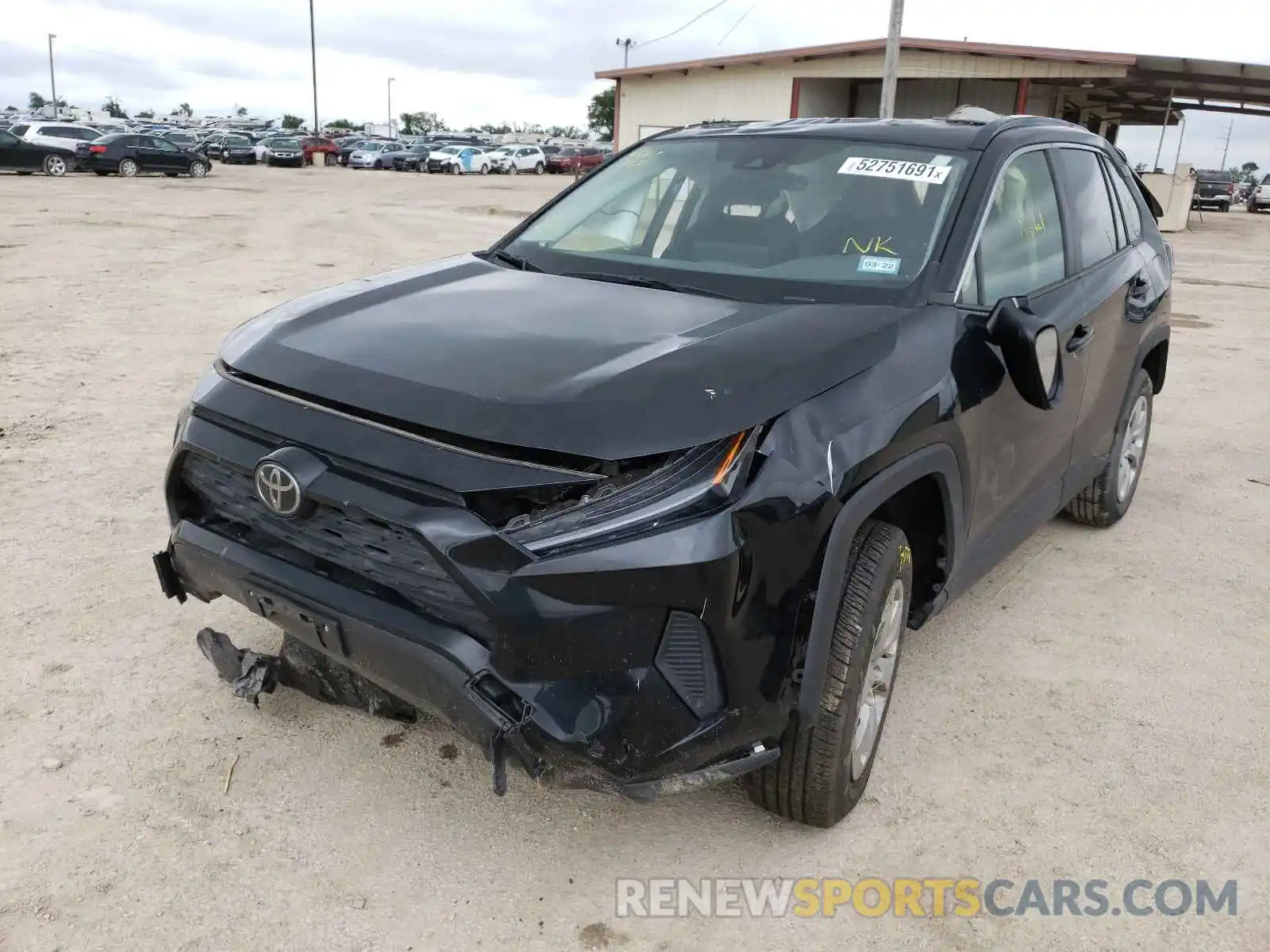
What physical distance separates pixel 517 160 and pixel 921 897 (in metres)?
47.3

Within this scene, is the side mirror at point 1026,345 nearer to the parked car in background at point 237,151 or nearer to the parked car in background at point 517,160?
the parked car in background at point 517,160

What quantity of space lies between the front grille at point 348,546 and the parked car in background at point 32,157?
31.7 metres

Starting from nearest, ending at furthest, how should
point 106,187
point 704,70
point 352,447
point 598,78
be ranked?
point 352,447, point 106,187, point 704,70, point 598,78

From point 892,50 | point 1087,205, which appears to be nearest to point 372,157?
point 892,50

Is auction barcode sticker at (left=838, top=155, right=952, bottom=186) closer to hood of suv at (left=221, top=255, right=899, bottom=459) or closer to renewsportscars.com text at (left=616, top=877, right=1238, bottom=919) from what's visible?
hood of suv at (left=221, top=255, right=899, bottom=459)

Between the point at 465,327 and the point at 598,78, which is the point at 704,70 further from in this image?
the point at 465,327

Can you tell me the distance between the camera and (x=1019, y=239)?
344cm

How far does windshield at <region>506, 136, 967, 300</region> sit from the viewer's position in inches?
124

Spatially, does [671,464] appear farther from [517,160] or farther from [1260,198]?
[517,160]

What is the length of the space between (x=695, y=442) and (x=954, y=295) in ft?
3.98

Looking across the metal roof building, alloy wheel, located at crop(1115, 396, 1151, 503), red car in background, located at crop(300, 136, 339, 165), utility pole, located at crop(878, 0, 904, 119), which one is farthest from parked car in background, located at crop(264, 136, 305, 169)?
alloy wheel, located at crop(1115, 396, 1151, 503)

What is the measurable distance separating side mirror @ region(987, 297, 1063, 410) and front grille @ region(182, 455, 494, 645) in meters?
1.70

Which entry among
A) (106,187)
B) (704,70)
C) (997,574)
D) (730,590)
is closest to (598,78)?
(704,70)

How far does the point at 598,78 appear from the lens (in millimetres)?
31078
